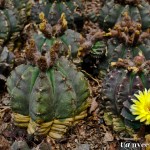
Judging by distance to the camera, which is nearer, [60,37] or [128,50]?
[128,50]

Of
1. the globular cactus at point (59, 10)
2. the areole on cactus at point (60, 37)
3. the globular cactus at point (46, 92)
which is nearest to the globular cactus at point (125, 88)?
the globular cactus at point (46, 92)

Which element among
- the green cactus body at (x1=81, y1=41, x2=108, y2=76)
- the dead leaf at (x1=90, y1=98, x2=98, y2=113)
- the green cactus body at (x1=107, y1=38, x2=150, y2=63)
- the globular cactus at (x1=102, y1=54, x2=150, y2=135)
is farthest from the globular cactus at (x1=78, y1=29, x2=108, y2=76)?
the globular cactus at (x1=102, y1=54, x2=150, y2=135)

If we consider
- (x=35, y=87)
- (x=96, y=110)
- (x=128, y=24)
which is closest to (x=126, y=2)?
(x=128, y=24)

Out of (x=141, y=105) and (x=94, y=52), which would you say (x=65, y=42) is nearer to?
(x=94, y=52)

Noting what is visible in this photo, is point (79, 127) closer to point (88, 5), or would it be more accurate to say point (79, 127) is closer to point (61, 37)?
point (61, 37)

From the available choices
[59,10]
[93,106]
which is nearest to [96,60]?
[93,106]
